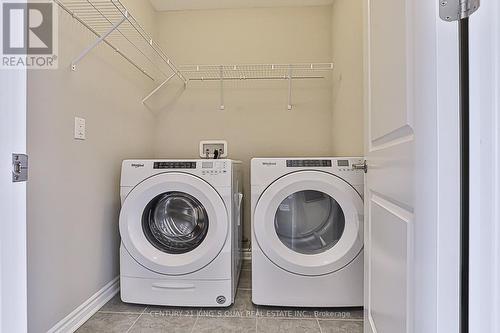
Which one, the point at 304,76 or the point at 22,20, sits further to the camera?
the point at 304,76

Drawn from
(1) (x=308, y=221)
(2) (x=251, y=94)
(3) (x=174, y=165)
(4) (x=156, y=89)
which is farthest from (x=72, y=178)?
(2) (x=251, y=94)

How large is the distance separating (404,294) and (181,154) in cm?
213

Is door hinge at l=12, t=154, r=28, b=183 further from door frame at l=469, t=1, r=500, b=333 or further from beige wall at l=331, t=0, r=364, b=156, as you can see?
beige wall at l=331, t=0, r=364, b=156

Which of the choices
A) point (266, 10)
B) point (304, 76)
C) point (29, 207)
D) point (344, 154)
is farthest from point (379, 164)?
point (266, 10)

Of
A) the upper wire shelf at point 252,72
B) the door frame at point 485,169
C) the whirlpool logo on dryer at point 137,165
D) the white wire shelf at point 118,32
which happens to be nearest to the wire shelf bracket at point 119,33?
the white wire shelf at point 118,32

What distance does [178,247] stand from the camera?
1.70 m

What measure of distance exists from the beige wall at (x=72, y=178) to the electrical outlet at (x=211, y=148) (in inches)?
24.5

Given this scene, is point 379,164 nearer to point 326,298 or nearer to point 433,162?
point 433,162

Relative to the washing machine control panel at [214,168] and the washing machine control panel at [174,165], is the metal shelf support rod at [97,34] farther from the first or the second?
the washing machine control panel at [214,168]

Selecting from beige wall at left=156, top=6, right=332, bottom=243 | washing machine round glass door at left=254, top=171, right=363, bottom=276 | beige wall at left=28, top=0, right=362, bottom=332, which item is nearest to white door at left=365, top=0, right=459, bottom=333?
washing machine round glass door at left=254, top=171, right=363, bottom=276

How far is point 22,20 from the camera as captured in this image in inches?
23.2

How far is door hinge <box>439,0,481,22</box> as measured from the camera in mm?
540

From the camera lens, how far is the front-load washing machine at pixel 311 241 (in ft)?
5.12

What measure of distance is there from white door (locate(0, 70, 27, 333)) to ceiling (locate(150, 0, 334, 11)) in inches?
88.4
